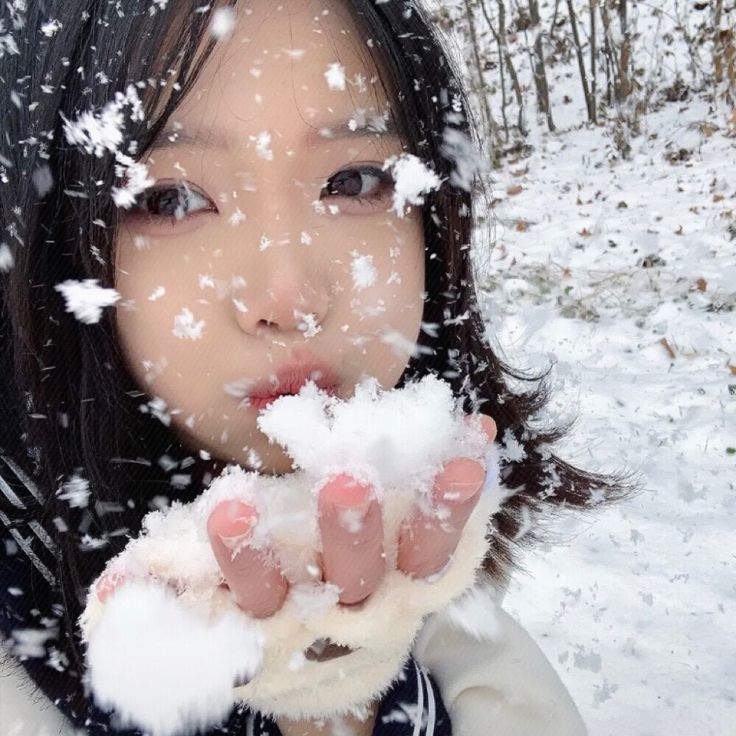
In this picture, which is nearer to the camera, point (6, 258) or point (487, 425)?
point (487, 425)

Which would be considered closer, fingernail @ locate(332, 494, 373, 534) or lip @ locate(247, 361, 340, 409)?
fingernail @ locate(332, 494, 373, 534)

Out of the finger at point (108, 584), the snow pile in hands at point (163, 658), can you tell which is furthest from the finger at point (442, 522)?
the finger at point (108, 584)

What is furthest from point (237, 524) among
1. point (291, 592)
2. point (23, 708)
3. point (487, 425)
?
point (23, 708)

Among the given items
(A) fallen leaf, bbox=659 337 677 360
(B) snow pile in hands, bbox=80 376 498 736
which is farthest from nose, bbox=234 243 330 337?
(A) fallen leaf, bbox=659 337 677 360

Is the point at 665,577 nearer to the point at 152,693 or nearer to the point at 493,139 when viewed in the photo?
the point at 152,693

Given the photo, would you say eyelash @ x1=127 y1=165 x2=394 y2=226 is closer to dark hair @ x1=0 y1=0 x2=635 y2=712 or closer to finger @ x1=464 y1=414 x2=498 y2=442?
dark hair @ x1=0 y1=0 x2=635 y2=712

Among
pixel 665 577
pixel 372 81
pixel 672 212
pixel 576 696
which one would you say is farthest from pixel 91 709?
pixel 672 212

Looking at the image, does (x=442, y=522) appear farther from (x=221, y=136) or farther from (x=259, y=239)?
(x=221, y=136)
